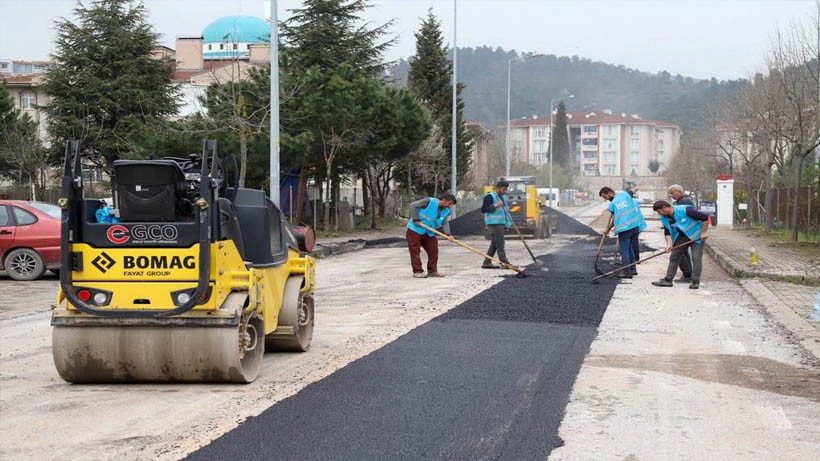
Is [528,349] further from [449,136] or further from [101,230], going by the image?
[449,136]

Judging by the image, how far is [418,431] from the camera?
611 centimetres

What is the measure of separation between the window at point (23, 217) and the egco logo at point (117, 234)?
401 inches

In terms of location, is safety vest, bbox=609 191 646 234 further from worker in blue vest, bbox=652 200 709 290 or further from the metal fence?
the metal fence

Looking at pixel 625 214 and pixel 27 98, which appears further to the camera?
pixel 27 98

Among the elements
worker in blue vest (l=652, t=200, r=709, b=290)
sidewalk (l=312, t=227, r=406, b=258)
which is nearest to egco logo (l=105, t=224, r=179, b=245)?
worker in blue vest (l=652, t=200, r=709, b=290)

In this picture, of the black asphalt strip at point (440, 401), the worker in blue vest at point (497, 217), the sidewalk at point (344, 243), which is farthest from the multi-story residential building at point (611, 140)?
the black asphalt strip at point (440, 401)

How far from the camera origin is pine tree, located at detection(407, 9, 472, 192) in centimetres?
5275

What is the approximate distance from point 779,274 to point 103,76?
31360 millimetres

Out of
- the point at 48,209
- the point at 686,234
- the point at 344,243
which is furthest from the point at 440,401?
the point at 344,243

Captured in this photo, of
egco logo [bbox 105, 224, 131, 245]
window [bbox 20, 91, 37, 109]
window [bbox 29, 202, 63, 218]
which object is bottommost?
window [bbox 29, 202, 63, 218]

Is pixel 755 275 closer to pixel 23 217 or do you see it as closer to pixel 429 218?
pixel 429 218

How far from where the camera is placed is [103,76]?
135 feet

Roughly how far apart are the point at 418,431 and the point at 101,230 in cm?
287

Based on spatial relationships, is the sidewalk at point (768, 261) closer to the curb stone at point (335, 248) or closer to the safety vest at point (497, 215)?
the safety vest at point (497, 215)
